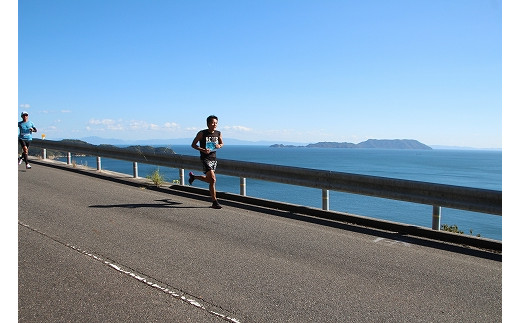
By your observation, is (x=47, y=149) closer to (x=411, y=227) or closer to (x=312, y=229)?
(x=312, y=229)

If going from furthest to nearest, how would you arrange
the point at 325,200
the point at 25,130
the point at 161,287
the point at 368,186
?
the point at 25,130, the point at 325,200, the point at 368,186, the point at 161,287

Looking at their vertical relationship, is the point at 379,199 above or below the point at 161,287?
below

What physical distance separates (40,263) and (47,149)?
1526 centimetres

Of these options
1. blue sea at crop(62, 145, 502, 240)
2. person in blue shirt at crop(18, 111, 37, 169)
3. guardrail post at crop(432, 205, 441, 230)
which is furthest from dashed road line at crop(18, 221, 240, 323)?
person in blue shirt at crop(18, 111, 37, 169)

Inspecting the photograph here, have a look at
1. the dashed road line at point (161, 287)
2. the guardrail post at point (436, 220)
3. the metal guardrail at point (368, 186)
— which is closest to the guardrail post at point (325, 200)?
the metal guardrail at point (368, 186)

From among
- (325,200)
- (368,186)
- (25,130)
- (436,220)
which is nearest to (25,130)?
(25,130)

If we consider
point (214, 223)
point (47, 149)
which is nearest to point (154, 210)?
point (214, 223)

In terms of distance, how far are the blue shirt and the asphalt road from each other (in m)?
7.89

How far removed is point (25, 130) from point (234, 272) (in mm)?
12645

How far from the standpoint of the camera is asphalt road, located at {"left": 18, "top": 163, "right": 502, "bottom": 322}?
359 centimetres

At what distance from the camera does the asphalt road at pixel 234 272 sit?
11.8ft

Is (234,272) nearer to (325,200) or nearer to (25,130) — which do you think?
(325,200)

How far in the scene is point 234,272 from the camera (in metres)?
4.56
